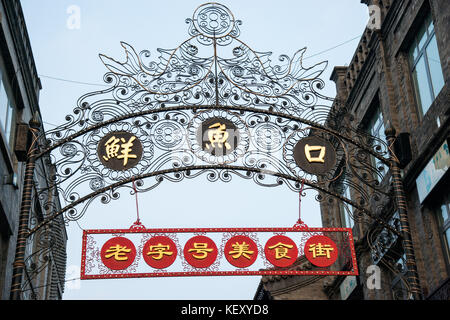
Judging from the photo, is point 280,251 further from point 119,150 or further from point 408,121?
point 408,121

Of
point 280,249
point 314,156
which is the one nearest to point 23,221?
point 280,249

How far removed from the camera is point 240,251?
36.9ft

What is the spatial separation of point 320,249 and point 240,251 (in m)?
1.43

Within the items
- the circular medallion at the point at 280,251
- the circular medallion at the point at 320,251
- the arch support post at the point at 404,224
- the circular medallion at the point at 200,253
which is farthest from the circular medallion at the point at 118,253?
the arch support post at the point at 404,224

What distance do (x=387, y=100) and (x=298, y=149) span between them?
4269 mm

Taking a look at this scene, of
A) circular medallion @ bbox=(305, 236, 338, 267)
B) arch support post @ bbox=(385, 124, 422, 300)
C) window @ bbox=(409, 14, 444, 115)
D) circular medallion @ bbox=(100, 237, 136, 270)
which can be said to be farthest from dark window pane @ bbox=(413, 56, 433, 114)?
circular medallion @ bbox=(100, 237, 136, 270)

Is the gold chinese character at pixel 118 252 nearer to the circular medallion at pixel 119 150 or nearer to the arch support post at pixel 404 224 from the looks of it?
the circular medallion at pixel 119 150

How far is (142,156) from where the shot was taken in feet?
39.9

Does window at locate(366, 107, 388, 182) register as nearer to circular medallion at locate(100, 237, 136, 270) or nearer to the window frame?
the window frame

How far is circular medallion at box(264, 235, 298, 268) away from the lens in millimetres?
11414

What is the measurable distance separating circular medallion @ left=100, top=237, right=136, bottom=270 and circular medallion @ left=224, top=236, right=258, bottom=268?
1.59 meters
